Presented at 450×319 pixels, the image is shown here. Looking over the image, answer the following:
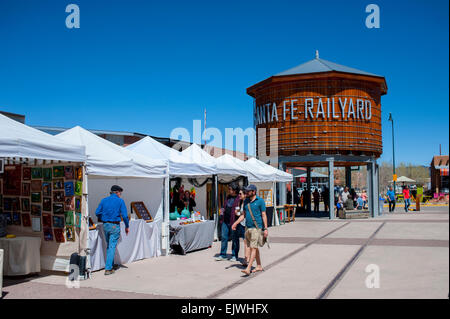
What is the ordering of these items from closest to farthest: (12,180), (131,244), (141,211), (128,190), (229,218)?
(12,180) → (131,244) → (229,218) → (141,211) → (128,190)

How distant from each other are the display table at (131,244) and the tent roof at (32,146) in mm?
1905

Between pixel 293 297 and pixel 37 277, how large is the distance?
541 cm

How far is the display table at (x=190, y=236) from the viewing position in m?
12.3

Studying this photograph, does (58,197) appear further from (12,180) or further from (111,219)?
(12,180)

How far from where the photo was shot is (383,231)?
59.5ft

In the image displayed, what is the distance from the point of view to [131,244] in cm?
A: 1119

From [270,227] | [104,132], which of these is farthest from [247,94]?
[104,132]

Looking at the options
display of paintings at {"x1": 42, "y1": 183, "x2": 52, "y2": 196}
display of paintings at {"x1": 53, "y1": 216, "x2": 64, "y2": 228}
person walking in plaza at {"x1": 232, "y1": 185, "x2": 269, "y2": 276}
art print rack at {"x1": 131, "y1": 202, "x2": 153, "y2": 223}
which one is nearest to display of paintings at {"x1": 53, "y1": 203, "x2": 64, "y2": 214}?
display of paintings at {"x1": 53, "y1": 216, "x2": 64, "y2": 228}

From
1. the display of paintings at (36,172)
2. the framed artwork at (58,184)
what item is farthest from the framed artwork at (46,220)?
the display of paintings at (36,172)

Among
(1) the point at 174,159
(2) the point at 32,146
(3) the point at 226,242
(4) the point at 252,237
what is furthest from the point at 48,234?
(1) the point at 174,159

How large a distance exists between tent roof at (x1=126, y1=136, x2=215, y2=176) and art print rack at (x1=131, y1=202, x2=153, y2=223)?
1.30 m

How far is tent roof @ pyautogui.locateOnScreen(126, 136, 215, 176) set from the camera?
41.9 feet

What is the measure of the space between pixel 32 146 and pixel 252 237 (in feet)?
15.5
